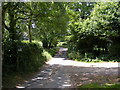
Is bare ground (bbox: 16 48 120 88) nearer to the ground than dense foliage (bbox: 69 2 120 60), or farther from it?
nearer to the ground

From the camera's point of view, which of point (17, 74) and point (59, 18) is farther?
point (59, 18)

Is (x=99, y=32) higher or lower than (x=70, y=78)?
higher

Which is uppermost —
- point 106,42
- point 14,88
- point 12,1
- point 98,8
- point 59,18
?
point 98,8

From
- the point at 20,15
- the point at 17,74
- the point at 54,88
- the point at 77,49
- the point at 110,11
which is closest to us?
the point at 54,88

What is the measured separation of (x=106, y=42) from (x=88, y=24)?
3.06 meters

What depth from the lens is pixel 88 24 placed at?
14281 millimetres

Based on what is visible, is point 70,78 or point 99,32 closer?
point 70,78

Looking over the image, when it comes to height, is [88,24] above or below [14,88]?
above

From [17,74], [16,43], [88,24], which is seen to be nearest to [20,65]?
[17,74]

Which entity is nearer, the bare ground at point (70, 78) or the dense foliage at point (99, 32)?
the bare ground at point (70, 78)

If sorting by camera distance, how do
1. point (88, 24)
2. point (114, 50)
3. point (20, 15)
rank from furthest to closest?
1. point (88, 24)
2. point (114, 50)
3. point (20, 15)

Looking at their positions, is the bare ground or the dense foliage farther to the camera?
the dense foliage

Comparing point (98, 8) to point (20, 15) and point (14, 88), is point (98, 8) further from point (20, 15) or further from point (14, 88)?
point (14, 88)

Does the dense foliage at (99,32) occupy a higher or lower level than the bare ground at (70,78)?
higher
